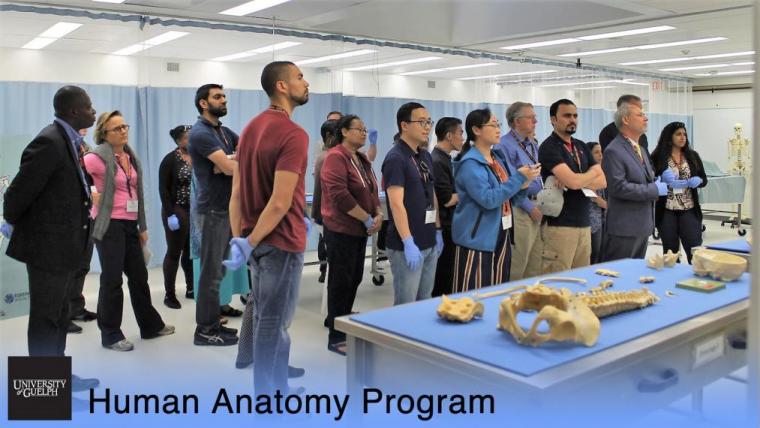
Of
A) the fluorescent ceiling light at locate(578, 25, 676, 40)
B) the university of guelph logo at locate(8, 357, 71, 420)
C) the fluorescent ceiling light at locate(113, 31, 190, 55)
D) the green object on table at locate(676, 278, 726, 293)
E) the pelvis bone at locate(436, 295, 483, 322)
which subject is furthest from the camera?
the fluorescent ceiling light at locate(578, 25, 676, 40)

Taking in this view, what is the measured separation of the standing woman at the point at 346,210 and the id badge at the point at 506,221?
0.66 metres

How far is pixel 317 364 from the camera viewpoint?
11.2ft

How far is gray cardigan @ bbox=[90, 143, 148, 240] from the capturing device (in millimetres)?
3221

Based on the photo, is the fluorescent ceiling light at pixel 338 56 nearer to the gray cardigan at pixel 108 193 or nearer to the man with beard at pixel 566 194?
the gray cardigan at pixel 108 193

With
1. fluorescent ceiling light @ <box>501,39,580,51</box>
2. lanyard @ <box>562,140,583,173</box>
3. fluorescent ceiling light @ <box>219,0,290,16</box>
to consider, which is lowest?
lanyard @ <box>562,140,583,173</box>

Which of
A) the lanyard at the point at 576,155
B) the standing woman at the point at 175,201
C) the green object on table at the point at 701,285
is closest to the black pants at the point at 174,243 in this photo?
the standing woman at the point at 175,201

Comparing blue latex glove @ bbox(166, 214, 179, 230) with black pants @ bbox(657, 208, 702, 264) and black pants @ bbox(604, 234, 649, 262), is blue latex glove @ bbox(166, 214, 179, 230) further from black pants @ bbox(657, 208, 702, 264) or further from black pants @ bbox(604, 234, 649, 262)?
black pants @ bbox(657, 208, 702, 264)

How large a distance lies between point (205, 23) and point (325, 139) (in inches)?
73.3

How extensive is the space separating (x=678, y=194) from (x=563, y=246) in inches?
50.0

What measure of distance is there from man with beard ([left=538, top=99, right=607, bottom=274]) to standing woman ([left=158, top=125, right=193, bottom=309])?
2.46 m

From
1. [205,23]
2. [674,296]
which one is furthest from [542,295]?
[205,23]

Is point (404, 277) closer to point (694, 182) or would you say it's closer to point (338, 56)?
point (694, 182)

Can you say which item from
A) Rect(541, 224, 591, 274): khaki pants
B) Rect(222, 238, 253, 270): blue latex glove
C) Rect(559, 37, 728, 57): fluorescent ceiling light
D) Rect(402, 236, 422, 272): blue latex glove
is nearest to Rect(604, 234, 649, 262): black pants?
Rect(541, 224, 591, 274): khaki pants

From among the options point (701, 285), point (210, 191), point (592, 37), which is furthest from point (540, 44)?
point (701, 285)
